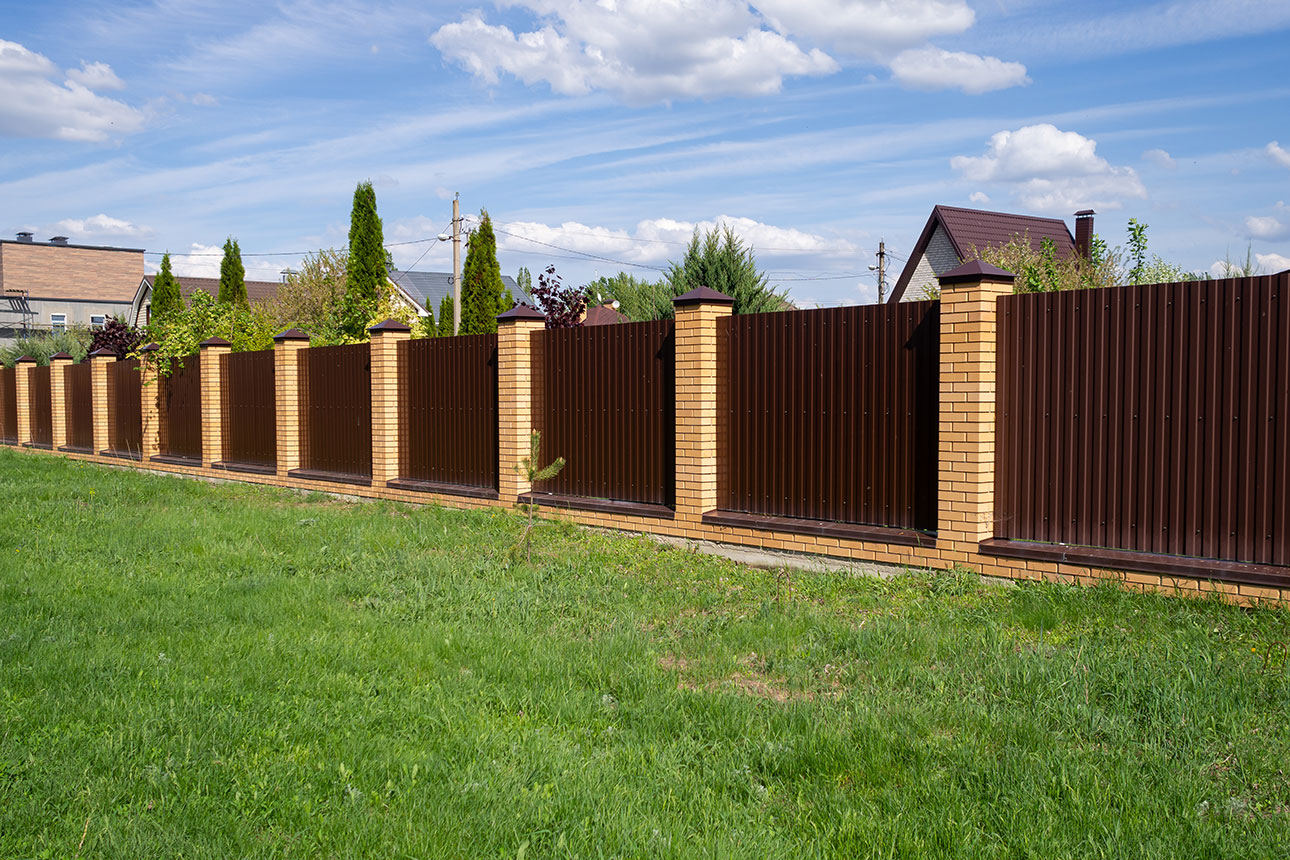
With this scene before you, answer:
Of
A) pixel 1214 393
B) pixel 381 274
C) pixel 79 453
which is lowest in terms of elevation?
pixel 79 453

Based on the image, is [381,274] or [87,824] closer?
[87,824]

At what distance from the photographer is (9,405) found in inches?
959

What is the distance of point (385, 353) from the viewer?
475 inches

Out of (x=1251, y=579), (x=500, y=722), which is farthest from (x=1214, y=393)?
(x=500, y=722)

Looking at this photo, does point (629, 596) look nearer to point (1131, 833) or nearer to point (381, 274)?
point (1131, 833)

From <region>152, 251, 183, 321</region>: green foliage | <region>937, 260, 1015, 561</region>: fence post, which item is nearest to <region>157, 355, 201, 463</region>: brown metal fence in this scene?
<region>937, 260, 1015, 561</region>: fence post

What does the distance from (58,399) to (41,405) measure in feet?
5.67

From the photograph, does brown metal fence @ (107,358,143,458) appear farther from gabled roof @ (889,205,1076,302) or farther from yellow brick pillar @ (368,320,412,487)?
gabled roof @ (889,205,1076,302)

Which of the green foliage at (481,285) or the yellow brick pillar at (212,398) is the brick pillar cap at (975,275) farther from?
the green foliage at (481,285)

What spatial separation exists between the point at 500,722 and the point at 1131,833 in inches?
95.9

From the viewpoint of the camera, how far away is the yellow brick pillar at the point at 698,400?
839 centimetres

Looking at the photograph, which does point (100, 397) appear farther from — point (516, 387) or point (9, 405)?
point (516, 387)

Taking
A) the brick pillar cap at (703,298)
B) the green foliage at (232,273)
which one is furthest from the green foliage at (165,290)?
the brick pillar cap at (703,298)

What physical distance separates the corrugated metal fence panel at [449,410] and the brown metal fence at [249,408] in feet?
10.7
